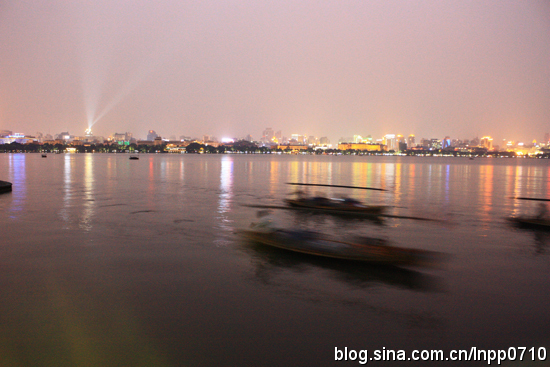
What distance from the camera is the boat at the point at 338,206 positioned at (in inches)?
922

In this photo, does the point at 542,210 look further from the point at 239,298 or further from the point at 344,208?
the point at 239,298

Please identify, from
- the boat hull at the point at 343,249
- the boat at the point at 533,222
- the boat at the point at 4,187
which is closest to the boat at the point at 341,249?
the boat hull at the point at 343,249

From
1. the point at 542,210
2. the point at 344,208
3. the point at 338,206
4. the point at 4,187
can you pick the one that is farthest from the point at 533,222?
the point at 4,187

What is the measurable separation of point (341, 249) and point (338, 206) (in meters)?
11.5

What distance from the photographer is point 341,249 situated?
42.2ft

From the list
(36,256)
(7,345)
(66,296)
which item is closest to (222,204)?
(36,256)

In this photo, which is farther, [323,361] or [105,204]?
[105,204]

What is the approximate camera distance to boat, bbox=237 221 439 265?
40.4 feet

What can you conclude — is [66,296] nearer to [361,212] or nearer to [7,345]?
[7,345]

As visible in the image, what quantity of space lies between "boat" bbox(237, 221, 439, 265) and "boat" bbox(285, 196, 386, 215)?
7985mm

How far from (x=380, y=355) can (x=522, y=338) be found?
3.02 m

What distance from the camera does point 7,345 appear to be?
7.33m

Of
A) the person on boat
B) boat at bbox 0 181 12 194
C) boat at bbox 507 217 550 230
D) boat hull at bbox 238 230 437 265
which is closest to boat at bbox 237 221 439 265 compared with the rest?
boat hull at bbox 238 230 437 265

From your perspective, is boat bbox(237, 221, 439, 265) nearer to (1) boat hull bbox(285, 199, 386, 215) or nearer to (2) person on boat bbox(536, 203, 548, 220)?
(1) boat hull bbox(285, 199, 386, 215)
